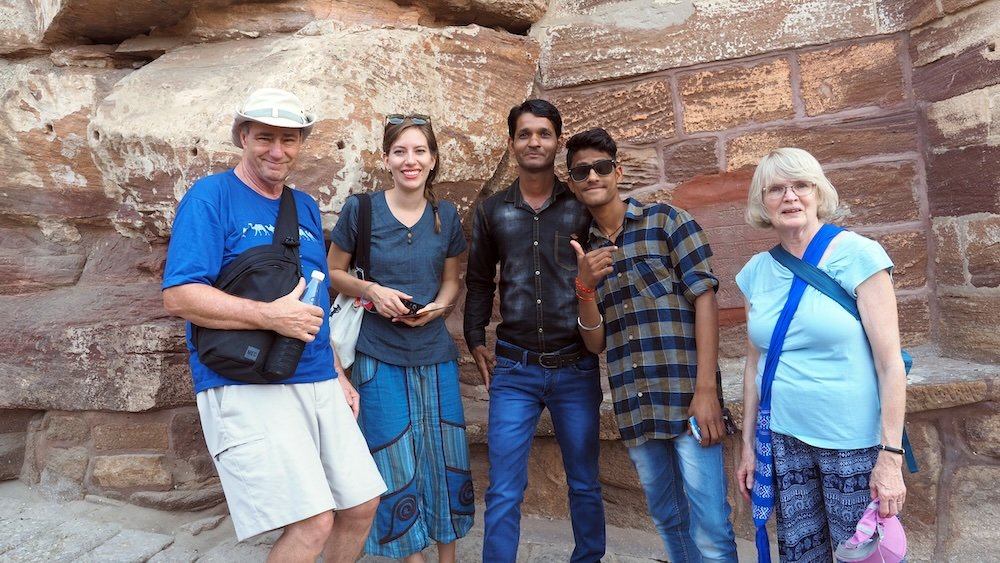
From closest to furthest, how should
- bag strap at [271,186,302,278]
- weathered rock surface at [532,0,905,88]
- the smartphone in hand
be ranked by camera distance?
bag strap at [271,186,302,278] < the smartphone in hand < weathered rock surface at [532,0,905,88]

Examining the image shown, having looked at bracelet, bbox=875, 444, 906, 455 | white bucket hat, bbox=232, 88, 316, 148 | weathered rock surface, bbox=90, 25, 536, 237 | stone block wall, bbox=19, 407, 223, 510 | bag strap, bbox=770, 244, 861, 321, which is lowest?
stone block wall, bbox=19, 407, 223, 510

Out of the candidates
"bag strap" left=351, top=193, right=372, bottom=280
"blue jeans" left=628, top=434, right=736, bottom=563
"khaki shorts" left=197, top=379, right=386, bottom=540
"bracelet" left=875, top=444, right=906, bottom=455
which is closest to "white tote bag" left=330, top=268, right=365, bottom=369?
"bag strap" left=351, top=193, right=372, bottom=280

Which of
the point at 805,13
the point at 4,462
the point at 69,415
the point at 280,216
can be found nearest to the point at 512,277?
the point at 280,216

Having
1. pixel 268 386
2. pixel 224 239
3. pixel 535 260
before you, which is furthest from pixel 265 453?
pixel 535 260

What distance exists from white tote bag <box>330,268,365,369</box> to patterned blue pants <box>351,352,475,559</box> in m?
0.06

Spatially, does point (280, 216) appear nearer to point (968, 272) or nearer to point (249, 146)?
point (249, 146)

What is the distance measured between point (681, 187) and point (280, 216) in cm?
194

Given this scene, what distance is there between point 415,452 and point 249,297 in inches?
35.3

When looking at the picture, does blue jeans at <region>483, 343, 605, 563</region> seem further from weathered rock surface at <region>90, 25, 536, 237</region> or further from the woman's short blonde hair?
weathered rock surface at <region>90, 25, 536, 237</region>

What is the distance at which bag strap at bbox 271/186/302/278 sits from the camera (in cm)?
212

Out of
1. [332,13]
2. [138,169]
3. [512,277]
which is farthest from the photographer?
[332,13]

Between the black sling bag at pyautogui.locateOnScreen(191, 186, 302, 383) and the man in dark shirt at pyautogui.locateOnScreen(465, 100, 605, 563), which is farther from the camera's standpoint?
the man in dark shirt at pyautogui.locateOnScreen(465, 100, 605, 563)

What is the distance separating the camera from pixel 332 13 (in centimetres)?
336

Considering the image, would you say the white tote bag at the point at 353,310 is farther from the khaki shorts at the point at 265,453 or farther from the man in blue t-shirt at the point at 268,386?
the khaki shorts at the point at 265,453
